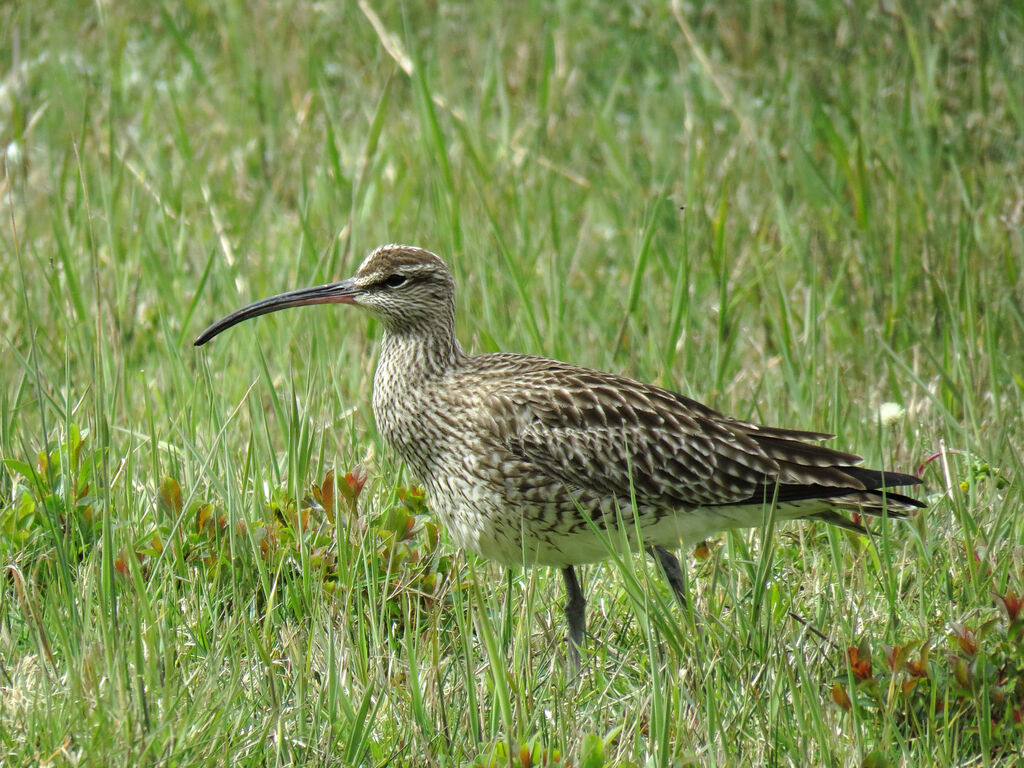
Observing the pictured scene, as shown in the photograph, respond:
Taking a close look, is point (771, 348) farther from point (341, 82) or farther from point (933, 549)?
point (341, 82)

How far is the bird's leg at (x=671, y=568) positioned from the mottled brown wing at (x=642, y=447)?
18 cm

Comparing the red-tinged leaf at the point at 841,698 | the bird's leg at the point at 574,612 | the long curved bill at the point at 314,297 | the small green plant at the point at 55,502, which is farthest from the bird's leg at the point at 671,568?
the small green plant at the point at 55,502

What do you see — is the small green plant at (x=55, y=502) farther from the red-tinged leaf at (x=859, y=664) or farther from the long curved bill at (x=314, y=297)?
the red-tinged leaf at (x=859, y=664)

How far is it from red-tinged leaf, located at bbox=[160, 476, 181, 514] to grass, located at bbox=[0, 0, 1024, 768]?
8 centimetres

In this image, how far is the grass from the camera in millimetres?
3840

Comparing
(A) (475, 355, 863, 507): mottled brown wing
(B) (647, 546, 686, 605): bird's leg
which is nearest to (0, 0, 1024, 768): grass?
(B) (647, 546, 686, 605): bird's leg

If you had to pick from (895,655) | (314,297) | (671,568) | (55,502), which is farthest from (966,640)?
(55,502)

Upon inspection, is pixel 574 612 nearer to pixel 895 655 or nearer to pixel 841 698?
pixel 841 698

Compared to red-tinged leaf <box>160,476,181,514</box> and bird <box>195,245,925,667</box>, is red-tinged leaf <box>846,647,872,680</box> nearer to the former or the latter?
bird <box>195,245,925,667</box>

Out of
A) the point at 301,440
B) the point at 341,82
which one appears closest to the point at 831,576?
the point at 301,440

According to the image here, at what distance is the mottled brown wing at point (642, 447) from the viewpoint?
15.8 ft

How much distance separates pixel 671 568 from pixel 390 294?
4.83ft

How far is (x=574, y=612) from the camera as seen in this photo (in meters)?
4.72

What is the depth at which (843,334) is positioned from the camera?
698 cm
